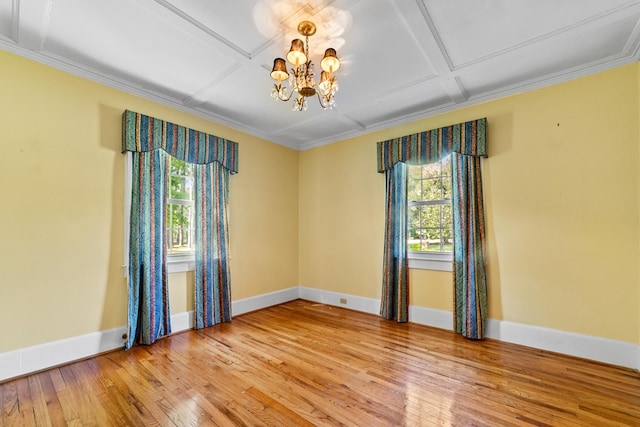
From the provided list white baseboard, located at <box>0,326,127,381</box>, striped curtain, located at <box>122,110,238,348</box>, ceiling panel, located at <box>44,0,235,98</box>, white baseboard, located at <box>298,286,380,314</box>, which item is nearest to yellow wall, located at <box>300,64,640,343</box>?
white baseboard, located at <box>298,286,380,314</box>

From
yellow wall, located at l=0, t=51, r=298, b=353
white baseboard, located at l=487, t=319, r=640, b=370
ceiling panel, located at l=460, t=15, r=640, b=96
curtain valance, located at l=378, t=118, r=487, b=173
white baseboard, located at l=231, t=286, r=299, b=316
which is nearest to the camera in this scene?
ceiling panel, located at l=460, t=15, r=640, b=96

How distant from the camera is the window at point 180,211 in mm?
3584

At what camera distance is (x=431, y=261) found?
3697mm

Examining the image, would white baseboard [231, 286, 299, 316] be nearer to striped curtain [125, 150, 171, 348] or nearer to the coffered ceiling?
striped curtain [125, 150, 171, 348]

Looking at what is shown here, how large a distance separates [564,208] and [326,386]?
2.91 m

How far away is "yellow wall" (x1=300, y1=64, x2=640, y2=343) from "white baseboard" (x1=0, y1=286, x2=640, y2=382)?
3.5 inches

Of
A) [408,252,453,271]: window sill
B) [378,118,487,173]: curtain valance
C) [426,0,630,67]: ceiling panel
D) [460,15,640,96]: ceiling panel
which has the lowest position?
[408,252,453,271]: window sill

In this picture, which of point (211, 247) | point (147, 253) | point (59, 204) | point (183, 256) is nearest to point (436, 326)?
point (211, 247)

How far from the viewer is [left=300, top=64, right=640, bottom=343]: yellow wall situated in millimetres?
2600

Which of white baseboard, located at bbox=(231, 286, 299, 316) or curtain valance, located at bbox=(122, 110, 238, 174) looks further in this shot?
white baseboard, located at bbox=(231, 286, 299, 316)

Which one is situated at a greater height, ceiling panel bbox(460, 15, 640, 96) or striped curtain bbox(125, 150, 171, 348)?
ceiling panel bbox(460, 15, 640, 96)

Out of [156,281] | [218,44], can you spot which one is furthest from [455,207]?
[156,281]

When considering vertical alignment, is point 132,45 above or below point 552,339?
above

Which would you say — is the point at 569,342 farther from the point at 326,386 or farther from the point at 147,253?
the point at 147,253
